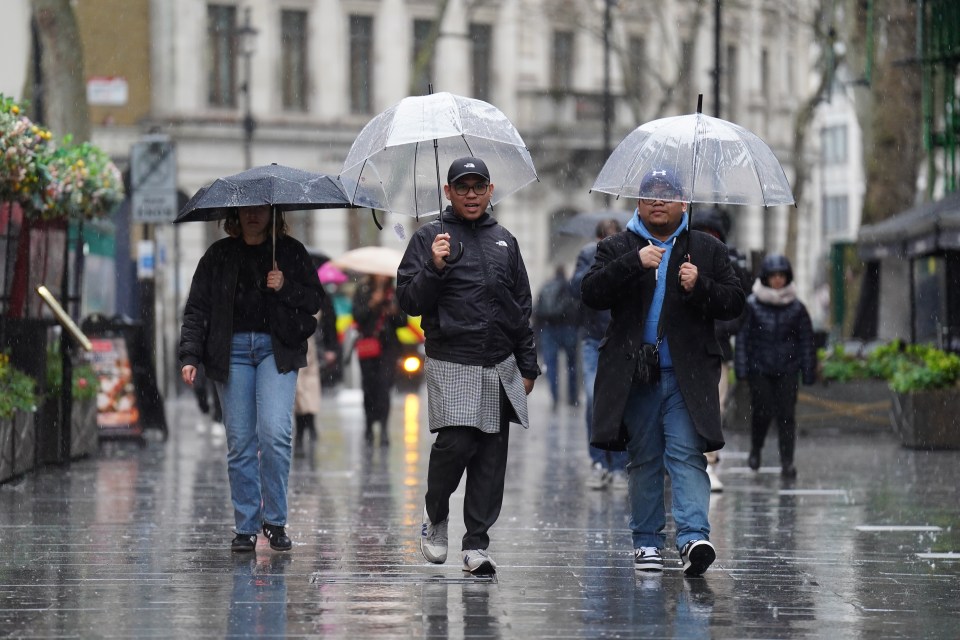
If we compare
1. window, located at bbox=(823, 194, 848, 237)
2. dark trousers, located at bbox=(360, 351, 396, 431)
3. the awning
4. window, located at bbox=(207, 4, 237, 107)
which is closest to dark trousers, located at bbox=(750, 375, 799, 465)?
the awning

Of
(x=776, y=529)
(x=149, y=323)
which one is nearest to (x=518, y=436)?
(x=149, y=323)

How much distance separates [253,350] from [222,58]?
37.5m

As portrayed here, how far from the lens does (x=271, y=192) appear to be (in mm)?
9703

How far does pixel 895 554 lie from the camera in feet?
32.6

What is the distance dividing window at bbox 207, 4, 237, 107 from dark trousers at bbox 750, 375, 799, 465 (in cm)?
3309

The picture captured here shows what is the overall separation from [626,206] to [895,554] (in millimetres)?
38419

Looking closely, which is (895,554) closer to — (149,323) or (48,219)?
(48,219)

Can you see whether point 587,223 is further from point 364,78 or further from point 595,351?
point 364,78

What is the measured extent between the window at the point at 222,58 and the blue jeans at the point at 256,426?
37336 mm

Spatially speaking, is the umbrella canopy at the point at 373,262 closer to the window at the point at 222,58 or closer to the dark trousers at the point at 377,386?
the dark trousers at the point at 377,386

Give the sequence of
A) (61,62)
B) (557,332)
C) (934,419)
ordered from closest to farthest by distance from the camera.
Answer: (934,419)
(61,62)
(557,332)

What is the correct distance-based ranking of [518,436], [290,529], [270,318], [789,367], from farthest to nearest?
[518,436] → [789,367] → [290,529] → [270,318]

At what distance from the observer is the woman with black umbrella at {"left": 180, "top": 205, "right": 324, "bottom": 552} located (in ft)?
31.9

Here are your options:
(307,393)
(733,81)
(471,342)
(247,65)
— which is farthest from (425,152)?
(733,81)
